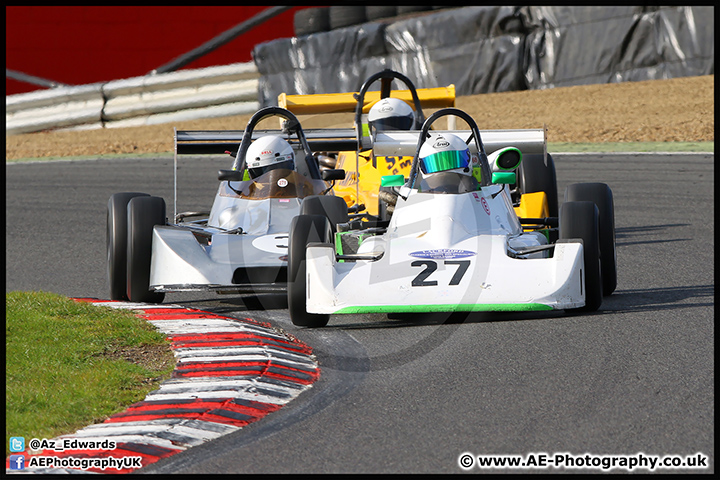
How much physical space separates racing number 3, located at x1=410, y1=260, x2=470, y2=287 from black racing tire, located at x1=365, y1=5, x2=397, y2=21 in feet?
53.5

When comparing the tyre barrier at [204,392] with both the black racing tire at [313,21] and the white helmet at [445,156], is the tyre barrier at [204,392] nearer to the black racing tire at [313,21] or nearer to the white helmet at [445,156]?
the white helmet at [445,156]

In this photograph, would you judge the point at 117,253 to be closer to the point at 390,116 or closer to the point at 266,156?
the point at 266,156

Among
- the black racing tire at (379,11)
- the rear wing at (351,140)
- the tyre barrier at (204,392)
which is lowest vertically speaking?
the tyre barrier at (204,392)

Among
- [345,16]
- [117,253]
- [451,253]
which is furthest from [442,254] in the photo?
[345,16]

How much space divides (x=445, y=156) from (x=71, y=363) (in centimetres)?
304

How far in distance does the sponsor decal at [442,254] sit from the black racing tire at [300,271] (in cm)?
66

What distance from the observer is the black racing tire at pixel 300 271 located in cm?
675

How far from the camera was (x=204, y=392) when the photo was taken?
5211 mm

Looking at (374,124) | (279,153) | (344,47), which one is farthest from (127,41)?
(279,153)

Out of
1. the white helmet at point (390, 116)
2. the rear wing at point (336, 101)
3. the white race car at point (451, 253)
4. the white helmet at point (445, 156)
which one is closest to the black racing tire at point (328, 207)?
the white race car at point (451, 253)

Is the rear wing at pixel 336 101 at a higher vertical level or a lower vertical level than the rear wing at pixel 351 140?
higher

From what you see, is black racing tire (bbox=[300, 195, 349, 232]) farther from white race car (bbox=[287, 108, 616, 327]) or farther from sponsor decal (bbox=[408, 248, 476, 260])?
sponsor decal (bbox=[408, 248, 476, 260])
